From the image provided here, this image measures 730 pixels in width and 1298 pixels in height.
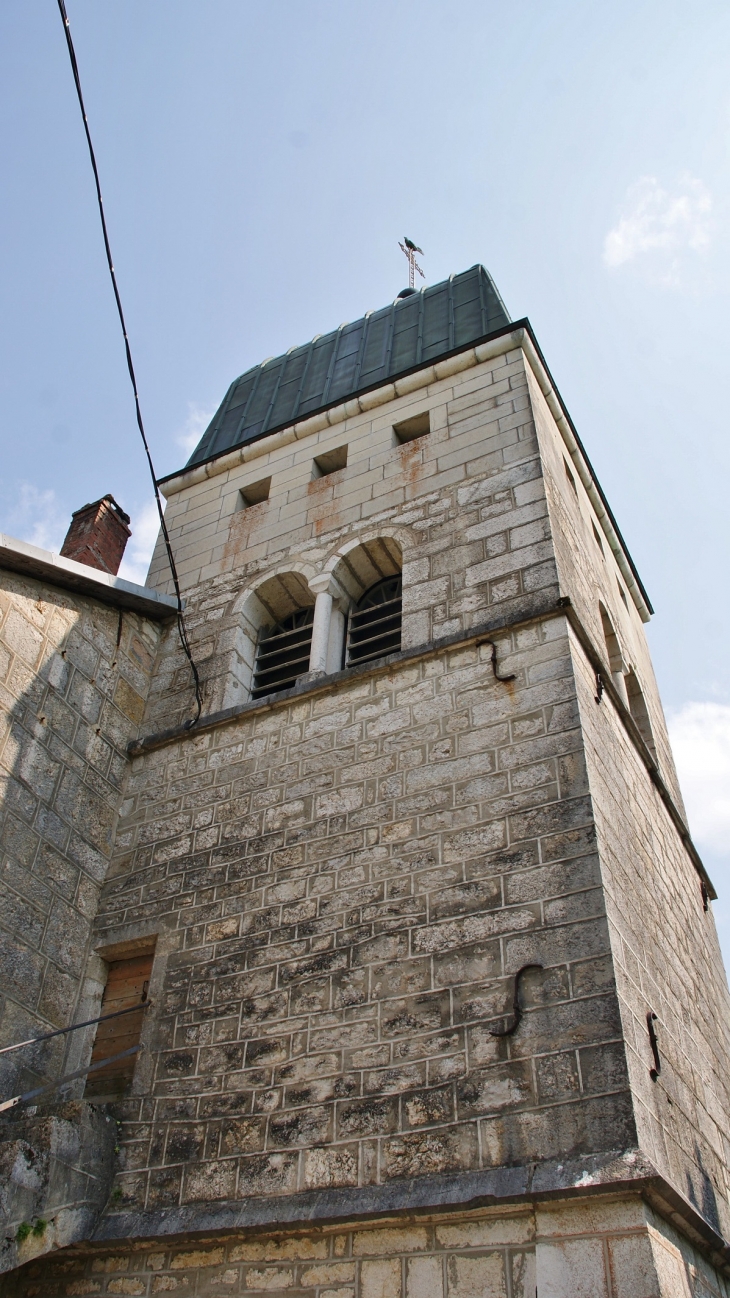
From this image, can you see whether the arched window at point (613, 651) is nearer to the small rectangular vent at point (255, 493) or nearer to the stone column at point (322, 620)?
the stone column at point (322, 620)

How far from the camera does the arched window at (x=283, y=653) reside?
8484 mm

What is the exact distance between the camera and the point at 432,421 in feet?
31.2

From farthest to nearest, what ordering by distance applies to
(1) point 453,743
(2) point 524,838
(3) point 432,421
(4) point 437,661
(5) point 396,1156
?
(3) point 432,421 → (4) point 437,661 → (1) point 453,743 → (2) point 524,838 → (5) point 396,1156

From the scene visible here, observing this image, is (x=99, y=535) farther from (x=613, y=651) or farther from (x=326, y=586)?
(x=613, y=651)

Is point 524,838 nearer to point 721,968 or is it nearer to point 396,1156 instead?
point 396,1156

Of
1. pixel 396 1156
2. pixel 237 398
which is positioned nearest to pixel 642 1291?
pixel 396 1156

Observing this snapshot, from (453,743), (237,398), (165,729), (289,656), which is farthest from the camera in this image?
(237,398)

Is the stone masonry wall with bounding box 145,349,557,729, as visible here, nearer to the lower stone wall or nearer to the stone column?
the stone column

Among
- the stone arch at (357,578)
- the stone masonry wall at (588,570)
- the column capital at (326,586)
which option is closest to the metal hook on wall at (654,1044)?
the stone masonry wall at (588,570)

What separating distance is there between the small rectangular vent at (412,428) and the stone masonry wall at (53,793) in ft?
10.8

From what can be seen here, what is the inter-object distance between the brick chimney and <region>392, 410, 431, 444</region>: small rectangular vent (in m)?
2.91

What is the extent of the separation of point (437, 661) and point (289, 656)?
2.26 metres

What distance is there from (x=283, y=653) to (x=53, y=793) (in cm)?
250

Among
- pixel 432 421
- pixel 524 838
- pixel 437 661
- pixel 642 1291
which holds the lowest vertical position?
pixel 642 1291
